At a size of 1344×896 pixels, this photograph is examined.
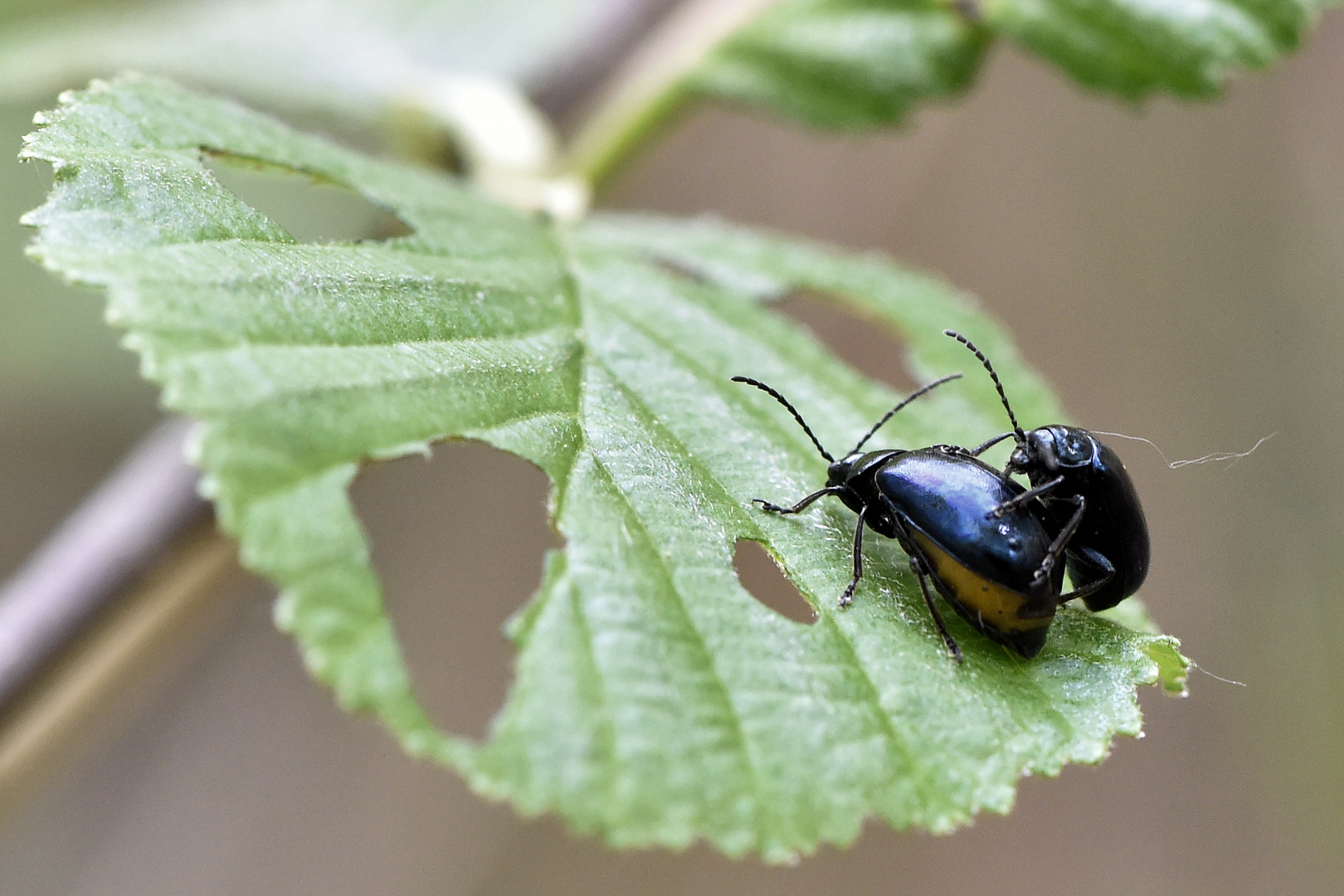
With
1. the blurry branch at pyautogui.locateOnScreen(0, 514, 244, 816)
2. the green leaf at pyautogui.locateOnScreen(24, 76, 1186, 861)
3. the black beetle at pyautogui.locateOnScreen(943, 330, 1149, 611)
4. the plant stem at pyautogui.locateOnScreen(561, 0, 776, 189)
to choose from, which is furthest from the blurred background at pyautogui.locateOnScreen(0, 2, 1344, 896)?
the black beetle at pyautogui.locateOnScreen(943, 330, 1149, 611)

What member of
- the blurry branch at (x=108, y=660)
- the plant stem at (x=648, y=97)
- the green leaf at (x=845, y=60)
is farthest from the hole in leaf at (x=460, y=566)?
the blurry branch at (x=108, y=660)

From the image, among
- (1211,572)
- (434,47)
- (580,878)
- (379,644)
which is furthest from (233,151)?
(1211,572)

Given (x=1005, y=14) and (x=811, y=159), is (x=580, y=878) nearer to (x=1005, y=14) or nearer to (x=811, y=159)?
(x=811, y=159)

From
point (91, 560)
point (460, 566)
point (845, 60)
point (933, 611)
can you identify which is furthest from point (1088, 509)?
point (460, 566)

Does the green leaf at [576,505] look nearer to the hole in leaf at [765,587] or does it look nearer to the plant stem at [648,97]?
the hole in leaf at [765,587]

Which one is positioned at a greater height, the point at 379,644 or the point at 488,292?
the point at 488,292

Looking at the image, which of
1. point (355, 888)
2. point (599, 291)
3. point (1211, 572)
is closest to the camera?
point (599, 291)
